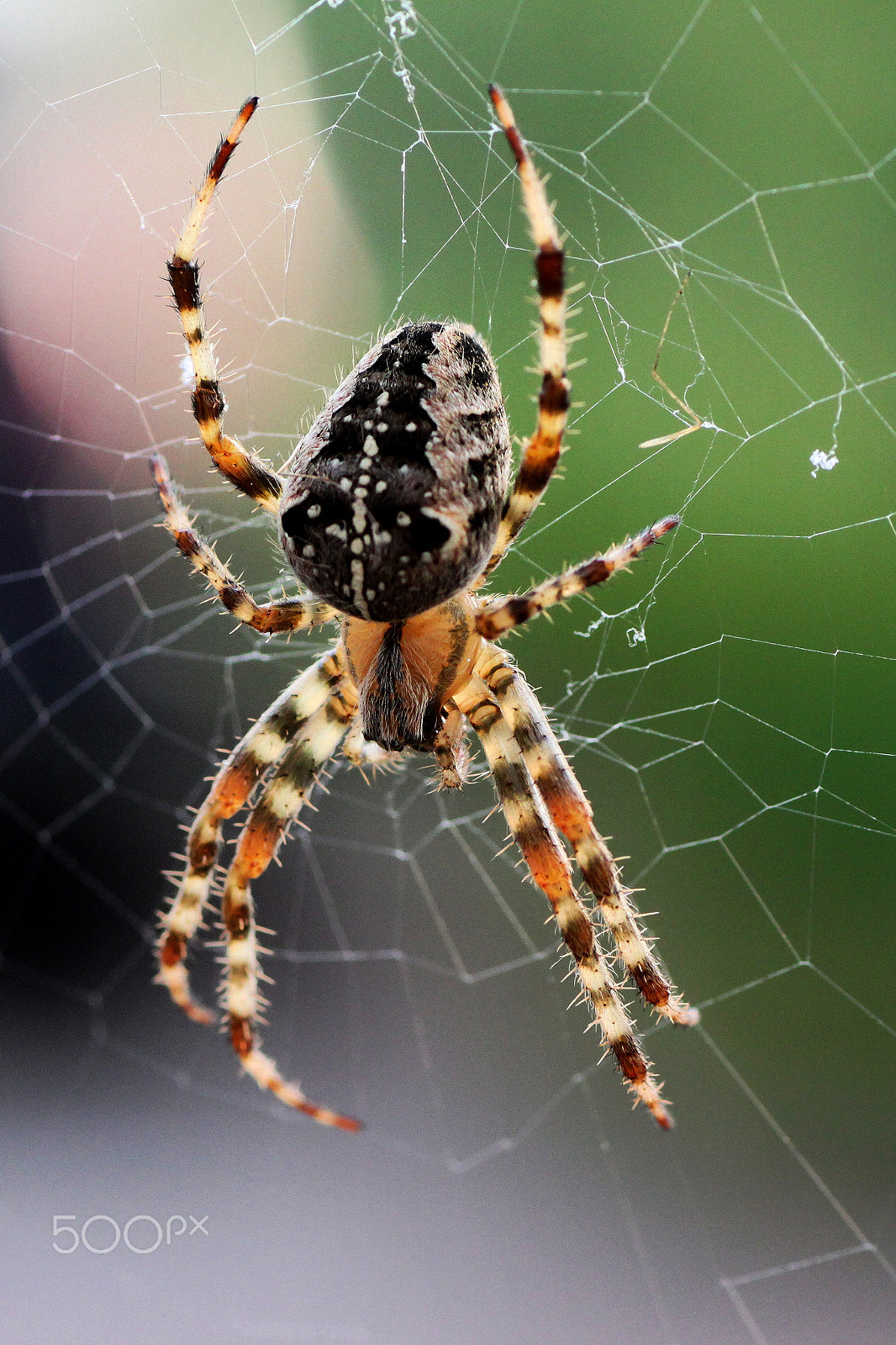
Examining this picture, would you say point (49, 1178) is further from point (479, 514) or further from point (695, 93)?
point (695, 93)

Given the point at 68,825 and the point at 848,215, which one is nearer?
the point at 848,215

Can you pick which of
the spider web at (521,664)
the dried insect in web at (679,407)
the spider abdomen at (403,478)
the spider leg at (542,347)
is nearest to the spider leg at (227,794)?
the spider web at (521,664)

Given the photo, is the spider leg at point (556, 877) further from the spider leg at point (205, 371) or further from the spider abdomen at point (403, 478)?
the spider leg at point (205, 371)

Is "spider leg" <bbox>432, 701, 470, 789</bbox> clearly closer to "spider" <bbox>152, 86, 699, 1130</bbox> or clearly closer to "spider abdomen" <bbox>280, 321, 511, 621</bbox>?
"spider" <bbox>152, 86, 699, 1130</bbox>

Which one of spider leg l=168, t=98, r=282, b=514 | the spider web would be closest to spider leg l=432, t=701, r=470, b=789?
the spider web

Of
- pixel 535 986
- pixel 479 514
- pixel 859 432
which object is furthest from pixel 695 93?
pixel 535 986
